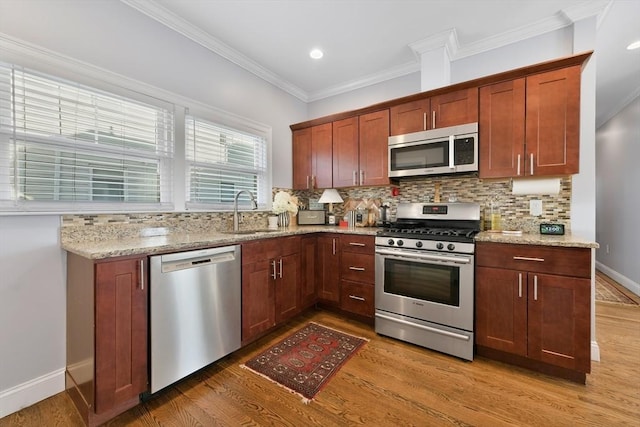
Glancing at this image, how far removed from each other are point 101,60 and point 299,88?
2.37m

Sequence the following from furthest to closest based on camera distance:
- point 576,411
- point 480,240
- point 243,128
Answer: point 243,128
point 480,240
point 576,411

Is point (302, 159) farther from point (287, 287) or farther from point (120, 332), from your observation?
point (120, 332)

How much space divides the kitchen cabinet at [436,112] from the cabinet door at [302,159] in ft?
3.91

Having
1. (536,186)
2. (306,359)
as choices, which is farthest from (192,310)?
(536,186)

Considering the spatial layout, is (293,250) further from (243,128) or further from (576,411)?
(576,411)

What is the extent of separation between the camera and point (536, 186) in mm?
2389

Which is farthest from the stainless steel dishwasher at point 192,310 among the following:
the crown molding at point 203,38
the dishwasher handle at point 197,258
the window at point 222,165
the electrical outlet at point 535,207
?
the electrical outlet at point 535,207

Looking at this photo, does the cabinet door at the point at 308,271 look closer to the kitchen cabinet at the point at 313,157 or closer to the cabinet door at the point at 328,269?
the cabinet door at the point at 328,269

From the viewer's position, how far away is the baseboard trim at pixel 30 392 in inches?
62.9

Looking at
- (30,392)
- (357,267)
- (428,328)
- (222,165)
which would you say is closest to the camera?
(30,392)

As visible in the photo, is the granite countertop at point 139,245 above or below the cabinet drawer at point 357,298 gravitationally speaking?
above

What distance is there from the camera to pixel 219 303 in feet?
6.65

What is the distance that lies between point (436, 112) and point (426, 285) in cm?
171

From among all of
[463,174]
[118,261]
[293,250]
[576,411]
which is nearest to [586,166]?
[463,174]
